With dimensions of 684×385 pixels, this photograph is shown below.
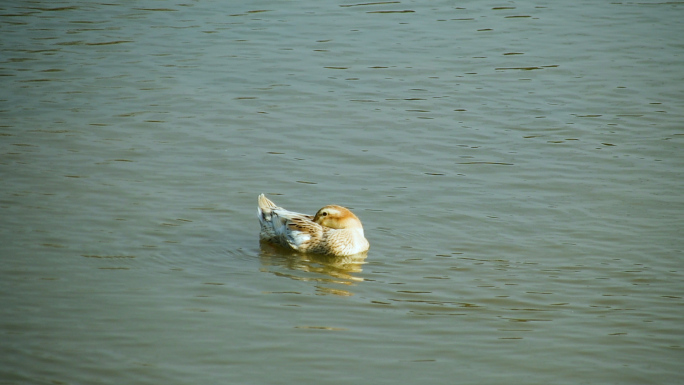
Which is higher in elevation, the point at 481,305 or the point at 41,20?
the point at 41,20

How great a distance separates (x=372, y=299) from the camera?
7.31m

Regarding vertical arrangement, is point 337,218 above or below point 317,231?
above

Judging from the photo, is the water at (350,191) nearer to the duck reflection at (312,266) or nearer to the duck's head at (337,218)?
the duck reflection at (312,266)

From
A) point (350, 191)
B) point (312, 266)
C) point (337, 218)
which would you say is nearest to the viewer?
point (312, 266)

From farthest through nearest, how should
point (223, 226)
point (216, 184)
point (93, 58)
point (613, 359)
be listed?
point (93, 58), point (216, 184), point (223, 226), point (613, 359)

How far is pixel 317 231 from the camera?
8.68 metres

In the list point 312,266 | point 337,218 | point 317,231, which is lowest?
point 312,266

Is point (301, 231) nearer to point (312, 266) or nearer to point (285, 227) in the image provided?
point (285, 227)

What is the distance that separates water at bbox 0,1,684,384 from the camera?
638 cm

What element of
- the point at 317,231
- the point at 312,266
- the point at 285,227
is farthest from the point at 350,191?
the point at 312,266

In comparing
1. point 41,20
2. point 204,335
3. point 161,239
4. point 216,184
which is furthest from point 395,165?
point 41,20

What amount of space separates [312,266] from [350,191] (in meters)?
1.76

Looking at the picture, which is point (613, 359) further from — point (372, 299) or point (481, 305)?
point (372, 299)

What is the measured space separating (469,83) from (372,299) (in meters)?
7.20
